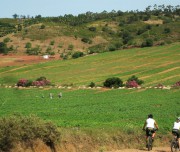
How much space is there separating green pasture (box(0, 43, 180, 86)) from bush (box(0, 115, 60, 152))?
125 feet

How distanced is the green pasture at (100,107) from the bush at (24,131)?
460cm

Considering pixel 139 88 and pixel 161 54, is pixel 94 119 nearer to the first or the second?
pixel 139 88

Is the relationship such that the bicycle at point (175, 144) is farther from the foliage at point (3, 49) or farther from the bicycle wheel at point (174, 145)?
the foliage at point (3, 49)

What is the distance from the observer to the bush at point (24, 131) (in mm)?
19922

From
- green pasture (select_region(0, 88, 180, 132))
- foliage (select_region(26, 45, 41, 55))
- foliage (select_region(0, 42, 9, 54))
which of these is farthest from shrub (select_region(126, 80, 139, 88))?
foliage (select_region(0, 42, 9, 54))

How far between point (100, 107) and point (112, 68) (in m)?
42.4

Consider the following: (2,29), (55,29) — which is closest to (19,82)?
(55,29)

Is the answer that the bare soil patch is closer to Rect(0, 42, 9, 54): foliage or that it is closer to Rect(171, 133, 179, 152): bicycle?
Rect(0, 42, 9, 54): foliage

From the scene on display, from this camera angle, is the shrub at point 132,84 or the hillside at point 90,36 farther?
the hillside at point 90,36

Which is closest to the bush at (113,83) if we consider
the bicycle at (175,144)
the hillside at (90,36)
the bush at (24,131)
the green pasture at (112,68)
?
the green pasture at (112,68)

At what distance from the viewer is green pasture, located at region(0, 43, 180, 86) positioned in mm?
66750

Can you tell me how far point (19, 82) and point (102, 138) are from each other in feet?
127

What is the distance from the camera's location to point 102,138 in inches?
929

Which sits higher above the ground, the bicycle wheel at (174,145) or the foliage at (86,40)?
the foliage at (86,40)
